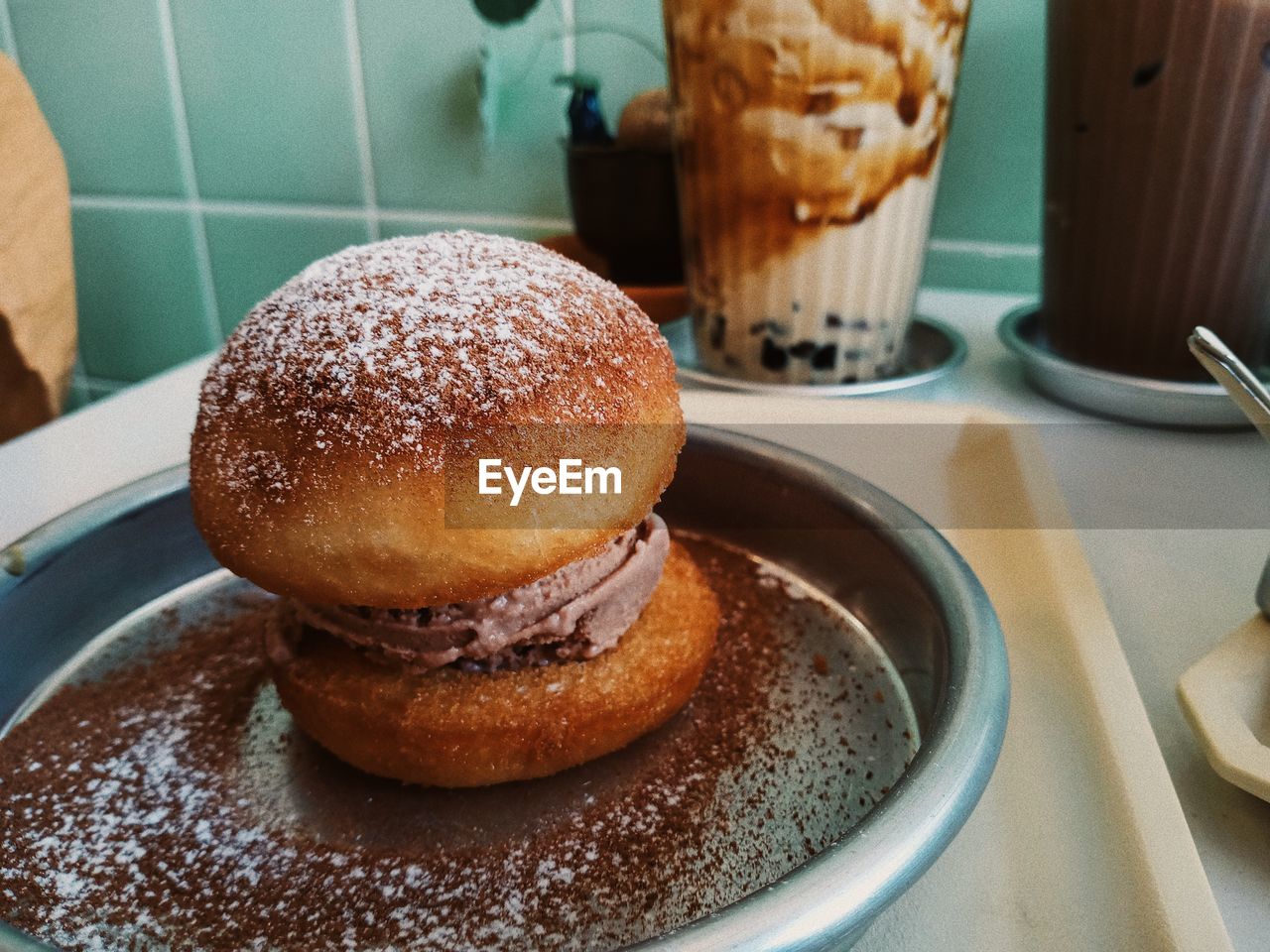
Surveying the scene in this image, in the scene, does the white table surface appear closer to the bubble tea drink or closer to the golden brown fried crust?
the bubble tea drink

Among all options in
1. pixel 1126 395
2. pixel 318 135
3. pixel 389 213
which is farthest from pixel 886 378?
pixel 318 135

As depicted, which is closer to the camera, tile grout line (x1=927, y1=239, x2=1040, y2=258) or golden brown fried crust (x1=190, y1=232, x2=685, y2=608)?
golden brown fried crust (x1=190, y1=232, x2=685, y2=608)

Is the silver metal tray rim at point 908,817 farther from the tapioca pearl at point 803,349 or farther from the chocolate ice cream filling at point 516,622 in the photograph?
the tapioca pearl at point 803,349

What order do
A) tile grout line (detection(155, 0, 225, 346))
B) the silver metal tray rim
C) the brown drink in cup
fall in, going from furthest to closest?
tile grout line (detection(155, 0, 225, 346)) → the brown drink in cup → the silver metal tray rim

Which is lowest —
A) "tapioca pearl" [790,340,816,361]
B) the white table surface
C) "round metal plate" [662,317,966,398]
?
the white table surface

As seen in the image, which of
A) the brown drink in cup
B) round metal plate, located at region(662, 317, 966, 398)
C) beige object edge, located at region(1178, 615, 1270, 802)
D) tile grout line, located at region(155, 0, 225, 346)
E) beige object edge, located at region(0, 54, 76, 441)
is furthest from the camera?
tile grout line, located at region(155, 0, 225, 346)

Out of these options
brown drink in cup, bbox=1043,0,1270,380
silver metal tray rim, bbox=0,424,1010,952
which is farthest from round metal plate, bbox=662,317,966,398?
silver metal tray rim, bbox=0,424,1010,952

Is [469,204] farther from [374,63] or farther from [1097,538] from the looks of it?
[1097,538]

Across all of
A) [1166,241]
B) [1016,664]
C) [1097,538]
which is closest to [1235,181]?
[1166,241]
